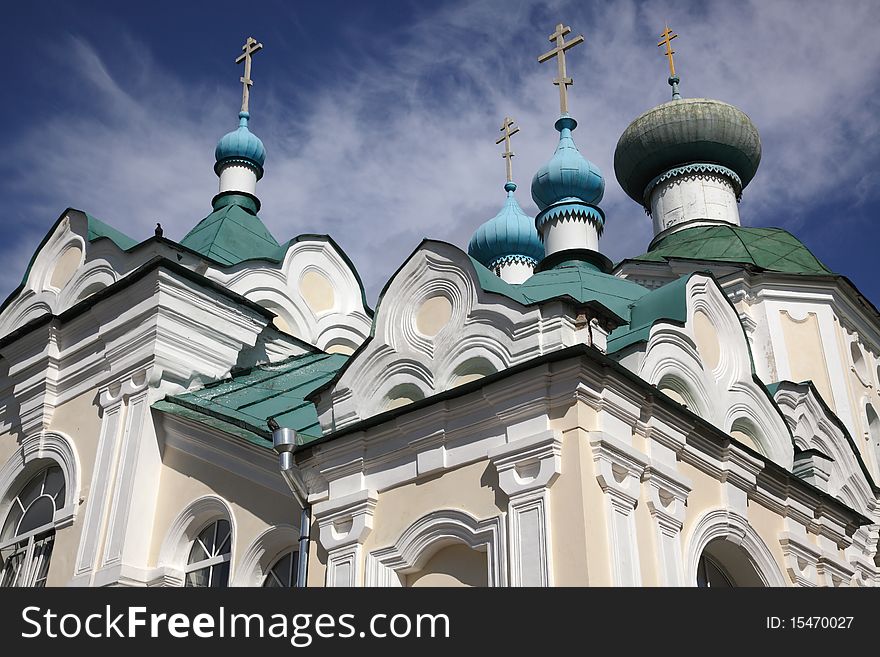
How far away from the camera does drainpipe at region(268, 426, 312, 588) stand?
7438 millimetres

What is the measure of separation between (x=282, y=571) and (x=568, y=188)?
5827 mm

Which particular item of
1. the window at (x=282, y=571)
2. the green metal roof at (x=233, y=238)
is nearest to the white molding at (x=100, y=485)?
the window at (x=282, y=571)

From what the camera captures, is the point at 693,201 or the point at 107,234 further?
the point at 693,201

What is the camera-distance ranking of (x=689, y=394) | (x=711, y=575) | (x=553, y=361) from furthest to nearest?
(x=689, y=394)
(x=711, y=575)
(x=553, y=361)

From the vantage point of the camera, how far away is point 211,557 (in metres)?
9.09

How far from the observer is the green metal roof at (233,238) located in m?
13.0

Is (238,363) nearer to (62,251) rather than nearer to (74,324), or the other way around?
(74,324)

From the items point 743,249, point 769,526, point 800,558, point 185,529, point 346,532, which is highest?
point 743,249

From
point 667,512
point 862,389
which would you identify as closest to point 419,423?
point 667,512

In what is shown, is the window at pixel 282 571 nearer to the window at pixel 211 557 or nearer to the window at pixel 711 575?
the window at pixel 211 557

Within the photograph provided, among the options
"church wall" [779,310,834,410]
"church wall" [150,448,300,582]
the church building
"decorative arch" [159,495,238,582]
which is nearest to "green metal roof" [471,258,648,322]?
the church building

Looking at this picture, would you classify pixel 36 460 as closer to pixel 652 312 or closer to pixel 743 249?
pixel 652 312

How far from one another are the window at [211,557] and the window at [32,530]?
1537mm

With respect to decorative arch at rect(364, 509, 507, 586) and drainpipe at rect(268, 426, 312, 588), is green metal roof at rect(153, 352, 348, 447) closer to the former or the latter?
drainpipe at rect(268, 426, 312, 588)
